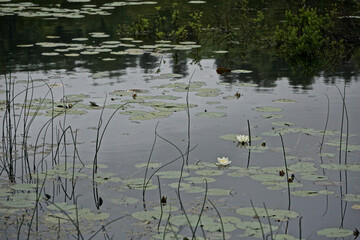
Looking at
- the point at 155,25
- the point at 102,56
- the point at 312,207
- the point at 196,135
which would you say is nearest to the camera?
the point at 312,207

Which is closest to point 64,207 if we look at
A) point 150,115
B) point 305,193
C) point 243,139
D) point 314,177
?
point 305,193

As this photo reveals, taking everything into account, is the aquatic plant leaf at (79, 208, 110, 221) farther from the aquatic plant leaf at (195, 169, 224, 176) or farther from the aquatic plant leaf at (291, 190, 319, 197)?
the aquatic plant leaf at (291, 190, 319, 197)

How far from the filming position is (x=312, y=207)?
9.63ft

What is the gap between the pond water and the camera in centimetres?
278

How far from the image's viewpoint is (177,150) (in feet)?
12.7

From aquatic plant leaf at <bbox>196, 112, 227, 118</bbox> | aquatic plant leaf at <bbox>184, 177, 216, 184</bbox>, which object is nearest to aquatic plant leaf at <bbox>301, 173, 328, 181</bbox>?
aquatic plant leaf at <bbox>184, 177, 216, 184</bbox>

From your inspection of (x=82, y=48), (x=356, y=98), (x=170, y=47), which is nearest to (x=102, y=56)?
(x=82, y=48)

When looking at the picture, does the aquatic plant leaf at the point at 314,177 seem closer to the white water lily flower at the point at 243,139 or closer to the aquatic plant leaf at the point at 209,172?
the aquatic plant leaf at the point at 209,172

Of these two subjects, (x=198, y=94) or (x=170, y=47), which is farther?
(x=170, y=47)

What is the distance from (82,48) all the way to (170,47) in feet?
3.69

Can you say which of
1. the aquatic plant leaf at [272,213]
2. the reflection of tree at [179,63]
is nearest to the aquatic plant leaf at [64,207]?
the aquatic plant leaf at [272,213]

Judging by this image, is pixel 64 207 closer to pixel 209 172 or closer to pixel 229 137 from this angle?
pixel 209 172

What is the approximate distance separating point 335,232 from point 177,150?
4.71 ft

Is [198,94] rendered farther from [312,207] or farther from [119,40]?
[119,40]
